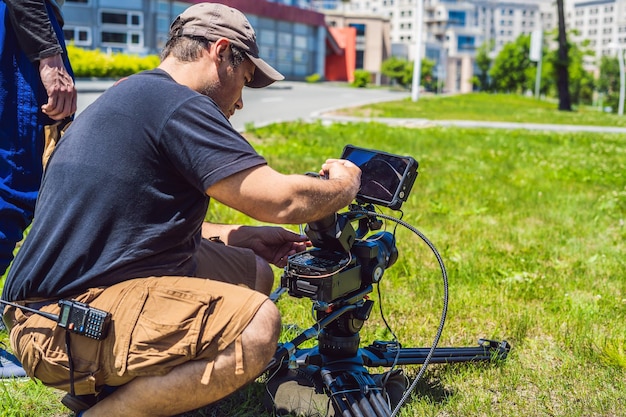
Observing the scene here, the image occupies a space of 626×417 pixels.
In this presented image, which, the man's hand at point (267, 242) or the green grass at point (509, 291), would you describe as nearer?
the green grass at point (509, 291)

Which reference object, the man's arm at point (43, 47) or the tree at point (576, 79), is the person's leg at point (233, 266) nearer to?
the man's arm at point (43, 47)

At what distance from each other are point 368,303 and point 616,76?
12450cm

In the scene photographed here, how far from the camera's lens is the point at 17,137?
3.16m

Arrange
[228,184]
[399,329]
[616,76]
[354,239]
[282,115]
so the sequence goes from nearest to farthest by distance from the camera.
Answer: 1. [228,184]
2. [354,239]
3. [399,329]
4. [282,115]
5. [616,76]

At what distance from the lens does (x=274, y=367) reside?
289 cm

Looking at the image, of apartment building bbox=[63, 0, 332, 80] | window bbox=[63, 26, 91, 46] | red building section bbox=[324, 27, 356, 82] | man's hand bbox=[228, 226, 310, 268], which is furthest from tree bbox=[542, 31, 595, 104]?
man's hand bbox=[228, 226, 310, 268]

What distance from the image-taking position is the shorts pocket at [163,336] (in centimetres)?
227

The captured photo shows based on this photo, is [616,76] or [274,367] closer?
[274,367]

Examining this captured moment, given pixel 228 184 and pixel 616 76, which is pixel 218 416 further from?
pixel 616 76

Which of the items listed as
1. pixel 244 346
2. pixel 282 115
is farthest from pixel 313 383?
pixel 282 115

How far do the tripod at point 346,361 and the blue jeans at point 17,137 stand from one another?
1.28 meters

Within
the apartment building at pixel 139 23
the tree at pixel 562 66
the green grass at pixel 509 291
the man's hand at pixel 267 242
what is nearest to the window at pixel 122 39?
the apartment building at pixel 139 23

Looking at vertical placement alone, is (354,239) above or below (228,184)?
below

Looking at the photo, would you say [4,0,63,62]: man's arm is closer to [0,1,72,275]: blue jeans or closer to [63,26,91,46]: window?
[0,1,72,275]: blue jeans
